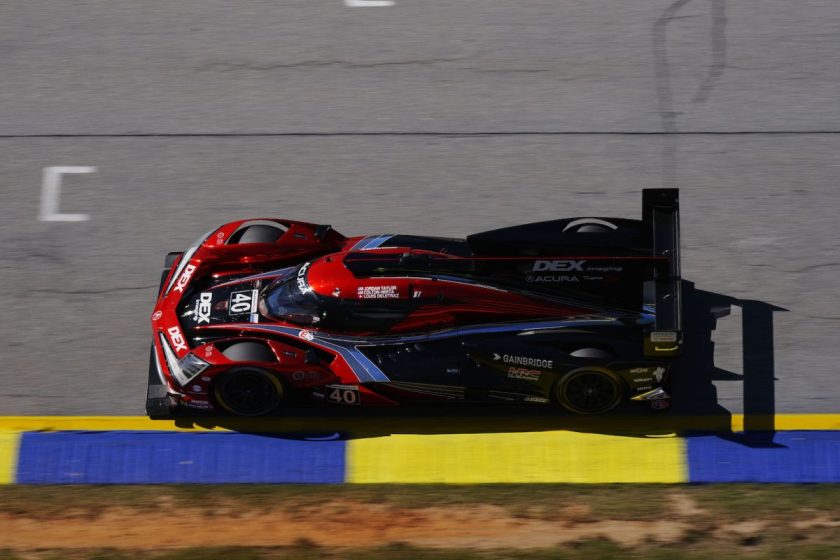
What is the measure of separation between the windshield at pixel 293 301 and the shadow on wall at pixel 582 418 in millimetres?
976

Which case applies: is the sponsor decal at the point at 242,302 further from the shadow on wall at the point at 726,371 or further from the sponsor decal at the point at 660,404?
the shadow on wall at the point at 726,371

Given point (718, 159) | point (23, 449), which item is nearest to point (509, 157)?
point (718, 159)

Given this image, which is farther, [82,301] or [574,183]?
[574,183]

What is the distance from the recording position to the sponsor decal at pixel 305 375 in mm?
9023

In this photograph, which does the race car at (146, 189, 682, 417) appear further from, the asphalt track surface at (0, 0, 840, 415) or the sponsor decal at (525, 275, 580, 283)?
the asphalt track surface at (0, 0, 840, 415)

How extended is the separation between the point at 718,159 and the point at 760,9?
2.79 meters

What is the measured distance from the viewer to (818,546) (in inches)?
319

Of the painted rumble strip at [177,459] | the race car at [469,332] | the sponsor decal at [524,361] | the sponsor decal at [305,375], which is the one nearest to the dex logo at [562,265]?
the race car at [469,332]

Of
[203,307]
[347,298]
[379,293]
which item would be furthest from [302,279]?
[203,307]

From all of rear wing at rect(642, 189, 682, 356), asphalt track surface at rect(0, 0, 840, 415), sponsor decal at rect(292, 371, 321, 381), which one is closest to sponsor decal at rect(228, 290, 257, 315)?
sponsor decal at rect(292, 371, 321, 381)

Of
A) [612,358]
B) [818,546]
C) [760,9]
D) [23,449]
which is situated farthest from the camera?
[760,9]

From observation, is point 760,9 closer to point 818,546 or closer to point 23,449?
point 818,546


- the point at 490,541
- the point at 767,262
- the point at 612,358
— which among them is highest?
the point at 767,262

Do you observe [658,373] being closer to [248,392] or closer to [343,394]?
[343,394]
